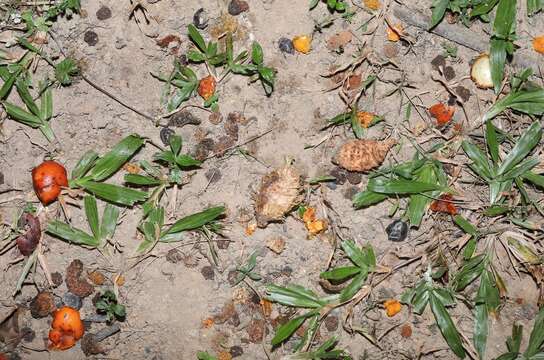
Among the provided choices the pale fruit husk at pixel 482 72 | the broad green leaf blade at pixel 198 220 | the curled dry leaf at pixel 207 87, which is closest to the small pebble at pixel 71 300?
the broad green leaf blade at pixel 198 220

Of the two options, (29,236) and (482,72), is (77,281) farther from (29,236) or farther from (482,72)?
(482,72)

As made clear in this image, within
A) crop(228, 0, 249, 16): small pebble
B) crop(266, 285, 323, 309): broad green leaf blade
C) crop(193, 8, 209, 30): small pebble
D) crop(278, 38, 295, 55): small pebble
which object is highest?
crop(228, 0, 249, 16): small pebble

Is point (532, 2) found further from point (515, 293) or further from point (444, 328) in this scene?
point (444, 328)

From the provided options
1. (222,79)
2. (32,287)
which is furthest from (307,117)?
(32,287)

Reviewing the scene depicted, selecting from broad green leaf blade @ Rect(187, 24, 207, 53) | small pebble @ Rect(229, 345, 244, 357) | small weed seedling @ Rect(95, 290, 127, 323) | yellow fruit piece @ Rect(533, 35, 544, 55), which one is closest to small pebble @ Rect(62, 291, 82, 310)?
small weed seedling @ Rect(95, 290, 127, 323)

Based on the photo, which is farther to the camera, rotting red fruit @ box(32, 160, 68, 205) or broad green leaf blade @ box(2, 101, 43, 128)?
broad green leaf blade @ box(2, 101, 43, 128)

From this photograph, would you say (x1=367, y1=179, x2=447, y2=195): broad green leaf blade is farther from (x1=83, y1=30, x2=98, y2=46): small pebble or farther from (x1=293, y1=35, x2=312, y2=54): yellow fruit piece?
(x1=83, y1=30, x2=98, y2=46): small pebble

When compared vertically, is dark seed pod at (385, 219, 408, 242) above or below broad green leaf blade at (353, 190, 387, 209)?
below

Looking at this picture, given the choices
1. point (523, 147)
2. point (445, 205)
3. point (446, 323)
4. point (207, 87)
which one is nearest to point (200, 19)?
point (207, 87)
